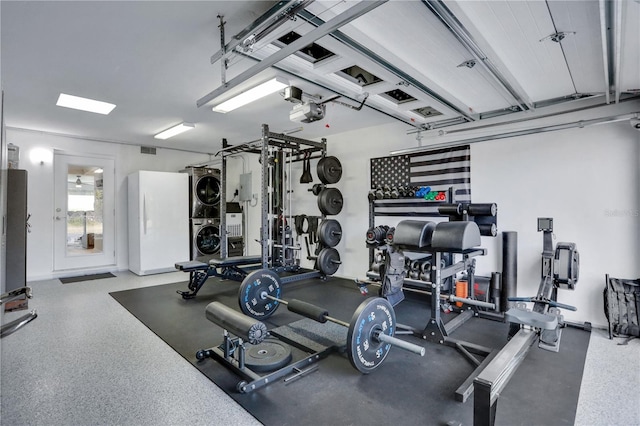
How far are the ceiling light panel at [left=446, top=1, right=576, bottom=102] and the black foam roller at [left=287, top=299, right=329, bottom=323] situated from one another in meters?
2.38

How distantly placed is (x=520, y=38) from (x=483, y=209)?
1.74 meters

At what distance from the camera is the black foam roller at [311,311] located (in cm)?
262

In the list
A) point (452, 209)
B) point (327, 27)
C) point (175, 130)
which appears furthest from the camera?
point (175, 130)

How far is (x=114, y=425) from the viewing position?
1.87 m

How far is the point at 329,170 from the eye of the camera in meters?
5.56

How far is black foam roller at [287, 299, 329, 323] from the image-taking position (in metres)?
2.62

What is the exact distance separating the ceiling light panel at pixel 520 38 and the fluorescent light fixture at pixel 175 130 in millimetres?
4356

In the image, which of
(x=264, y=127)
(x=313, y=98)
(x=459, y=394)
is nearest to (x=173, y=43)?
(x=313, y=98)

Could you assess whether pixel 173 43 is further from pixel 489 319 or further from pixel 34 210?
pixel 34 210

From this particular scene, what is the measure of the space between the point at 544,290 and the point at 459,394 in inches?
65.0

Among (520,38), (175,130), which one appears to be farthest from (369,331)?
(175,130)

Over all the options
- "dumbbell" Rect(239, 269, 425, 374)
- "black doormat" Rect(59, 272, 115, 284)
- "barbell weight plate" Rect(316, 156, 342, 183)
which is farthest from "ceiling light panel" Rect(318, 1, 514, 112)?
"black doormat" Rect(59, 272, 115, 284)

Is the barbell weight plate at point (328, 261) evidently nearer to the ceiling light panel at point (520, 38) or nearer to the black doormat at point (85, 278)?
the ceiling light panel at point (520, 38)

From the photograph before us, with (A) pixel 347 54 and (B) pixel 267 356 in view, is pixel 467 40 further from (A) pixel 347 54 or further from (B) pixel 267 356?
(B) pixel 267 356
